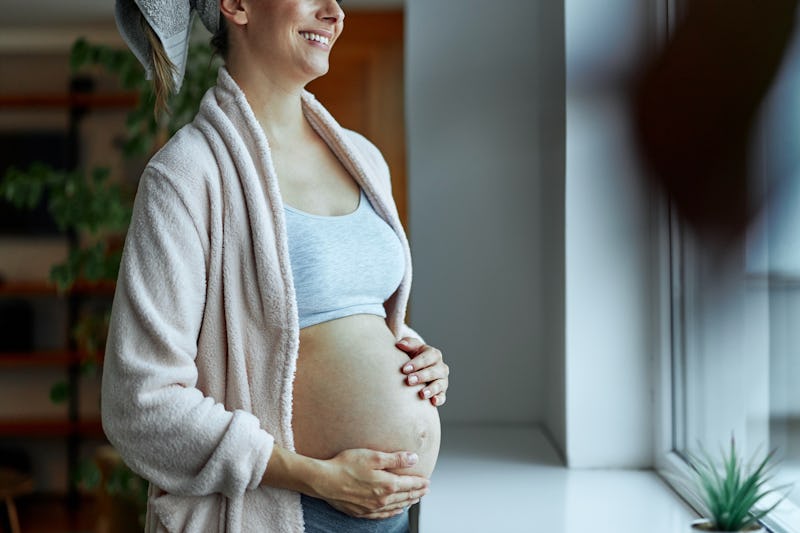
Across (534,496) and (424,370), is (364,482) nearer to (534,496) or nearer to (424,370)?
(424,370)

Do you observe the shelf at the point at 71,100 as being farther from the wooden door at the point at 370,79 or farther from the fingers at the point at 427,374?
the fingers at the point at 427,374

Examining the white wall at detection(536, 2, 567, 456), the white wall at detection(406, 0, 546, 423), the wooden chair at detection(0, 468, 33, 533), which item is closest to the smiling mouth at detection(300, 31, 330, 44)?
the white wall at detection(536, 2, 567, 456)

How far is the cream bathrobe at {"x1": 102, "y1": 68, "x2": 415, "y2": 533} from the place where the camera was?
985mm

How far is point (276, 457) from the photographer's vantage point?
1.01 metres

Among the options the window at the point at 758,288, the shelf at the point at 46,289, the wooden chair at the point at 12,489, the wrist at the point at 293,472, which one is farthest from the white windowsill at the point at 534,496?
the shelf at the point at 46,289

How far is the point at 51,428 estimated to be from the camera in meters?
4.54

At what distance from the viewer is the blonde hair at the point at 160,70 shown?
1.06 metres

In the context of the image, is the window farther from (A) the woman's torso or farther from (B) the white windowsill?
(B) the white windowsill

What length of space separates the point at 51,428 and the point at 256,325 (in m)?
3.94

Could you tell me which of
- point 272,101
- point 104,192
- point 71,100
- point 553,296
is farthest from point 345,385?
point 71,100

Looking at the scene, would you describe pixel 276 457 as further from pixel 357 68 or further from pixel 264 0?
pixel 357 68

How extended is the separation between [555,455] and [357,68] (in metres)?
1.54

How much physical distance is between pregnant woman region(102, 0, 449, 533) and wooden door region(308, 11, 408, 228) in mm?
1747

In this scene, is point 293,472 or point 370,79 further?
point 370,79
